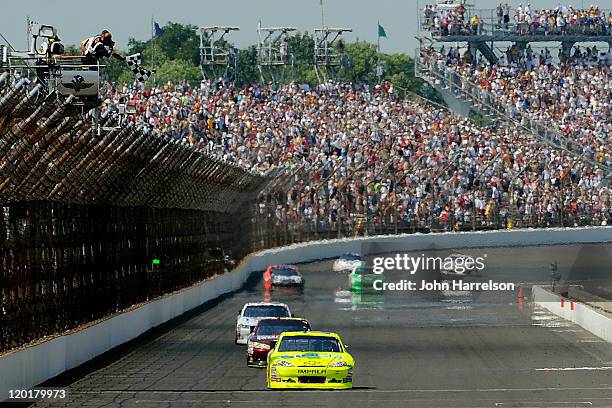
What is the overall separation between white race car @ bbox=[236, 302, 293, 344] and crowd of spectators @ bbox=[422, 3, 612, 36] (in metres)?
68.1

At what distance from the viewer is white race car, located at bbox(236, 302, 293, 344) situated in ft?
112

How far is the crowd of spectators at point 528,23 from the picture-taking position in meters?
102

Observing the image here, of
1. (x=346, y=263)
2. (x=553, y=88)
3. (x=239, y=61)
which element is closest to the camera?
(x=346, y=263)

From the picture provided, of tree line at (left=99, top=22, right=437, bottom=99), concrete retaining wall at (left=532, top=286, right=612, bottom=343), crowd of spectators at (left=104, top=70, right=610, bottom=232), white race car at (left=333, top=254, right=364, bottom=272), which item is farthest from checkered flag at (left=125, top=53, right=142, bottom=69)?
tree line at (left=99, top=22, right=437, bottom=99)

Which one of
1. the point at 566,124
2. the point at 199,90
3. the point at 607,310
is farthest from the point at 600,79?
the point at 607,310

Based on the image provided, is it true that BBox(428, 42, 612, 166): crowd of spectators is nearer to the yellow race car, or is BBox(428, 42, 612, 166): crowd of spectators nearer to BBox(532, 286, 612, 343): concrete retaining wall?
BBox(532, 286, 612, 343): concrete retaining wall

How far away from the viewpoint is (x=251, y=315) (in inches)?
1364

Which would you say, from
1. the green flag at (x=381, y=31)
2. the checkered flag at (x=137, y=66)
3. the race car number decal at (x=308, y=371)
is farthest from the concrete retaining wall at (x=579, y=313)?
the green flag at (x=381, y=31)

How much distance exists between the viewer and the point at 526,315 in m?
45.9

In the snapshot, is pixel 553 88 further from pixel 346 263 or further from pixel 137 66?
pixel 137 66

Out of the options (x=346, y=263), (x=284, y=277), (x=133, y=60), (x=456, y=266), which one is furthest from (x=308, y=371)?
(x=346, y=263)

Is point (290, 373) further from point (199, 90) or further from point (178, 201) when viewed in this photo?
point (199, 90)

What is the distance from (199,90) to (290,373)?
62841 millimetres

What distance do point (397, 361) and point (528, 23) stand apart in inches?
2921
